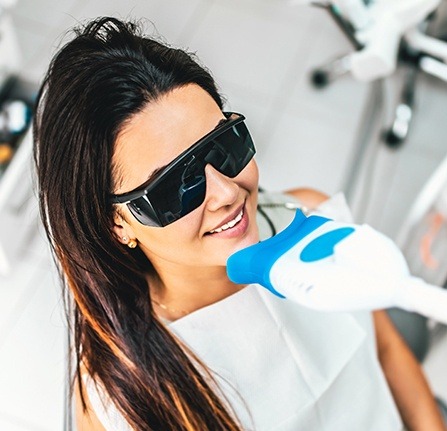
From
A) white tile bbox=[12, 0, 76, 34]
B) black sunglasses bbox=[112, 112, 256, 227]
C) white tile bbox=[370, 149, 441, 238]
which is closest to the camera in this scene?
black sunglasses bbox=[112, 112, 256, 227]

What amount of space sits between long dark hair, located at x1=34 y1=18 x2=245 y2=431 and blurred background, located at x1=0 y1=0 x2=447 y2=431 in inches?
24.9

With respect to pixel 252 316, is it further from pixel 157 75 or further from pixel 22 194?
pixel 22 194

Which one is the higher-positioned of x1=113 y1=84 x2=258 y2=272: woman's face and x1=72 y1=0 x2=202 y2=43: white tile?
x1=72 y1=0 x2=202 y2=43: white tile

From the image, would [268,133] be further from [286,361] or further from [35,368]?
[286,361]

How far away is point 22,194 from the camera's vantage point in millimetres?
Answer: 1447

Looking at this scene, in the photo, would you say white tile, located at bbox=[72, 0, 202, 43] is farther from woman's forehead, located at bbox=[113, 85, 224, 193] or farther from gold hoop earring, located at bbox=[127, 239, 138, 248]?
gold hoop earring, located at bbox=[127, 239, 138, 248]

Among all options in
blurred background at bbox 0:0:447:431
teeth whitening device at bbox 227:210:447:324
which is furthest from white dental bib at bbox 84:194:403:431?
blurred background at bbox 0:0:447:431

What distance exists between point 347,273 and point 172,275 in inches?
15.9

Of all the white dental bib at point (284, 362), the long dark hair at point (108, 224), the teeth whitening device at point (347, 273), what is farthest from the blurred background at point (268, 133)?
the teeth whitening device at point (347, 273)

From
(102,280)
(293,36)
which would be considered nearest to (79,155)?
(102,280)

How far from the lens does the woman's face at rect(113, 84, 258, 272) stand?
512mm

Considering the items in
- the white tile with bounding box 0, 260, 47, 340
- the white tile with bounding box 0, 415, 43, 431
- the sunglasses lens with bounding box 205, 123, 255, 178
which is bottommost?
A: the white tile with bounding box 0, 415, 43, 431

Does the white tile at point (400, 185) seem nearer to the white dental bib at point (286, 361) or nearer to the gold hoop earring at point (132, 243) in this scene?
the white dental bib at point (286, 361)

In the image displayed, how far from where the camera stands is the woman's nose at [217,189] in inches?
20.8
